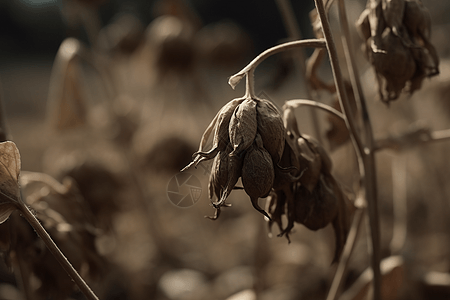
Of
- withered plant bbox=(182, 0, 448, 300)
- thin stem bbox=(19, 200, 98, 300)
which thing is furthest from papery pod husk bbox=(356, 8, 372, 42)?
thin stem bbox=(19, 200, 98, 300)

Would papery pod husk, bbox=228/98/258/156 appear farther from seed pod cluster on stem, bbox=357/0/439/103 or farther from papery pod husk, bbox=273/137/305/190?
seed pod cluster on stem, bbox=357/0/439/103

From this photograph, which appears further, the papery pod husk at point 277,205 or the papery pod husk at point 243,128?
the papery pod husk at point 277,205

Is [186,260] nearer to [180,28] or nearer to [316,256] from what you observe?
[316,256]

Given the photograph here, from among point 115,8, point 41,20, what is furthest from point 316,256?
point 41,20

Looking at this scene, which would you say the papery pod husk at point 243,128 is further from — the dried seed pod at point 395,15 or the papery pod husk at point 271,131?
the dried seed pod at point 395,15

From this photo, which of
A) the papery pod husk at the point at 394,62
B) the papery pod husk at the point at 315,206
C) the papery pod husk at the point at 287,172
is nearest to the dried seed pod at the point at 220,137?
the papery pod husk at the point at 287,172

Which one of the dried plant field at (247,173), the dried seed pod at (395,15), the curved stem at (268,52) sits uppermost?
the curved stem at (268,52)

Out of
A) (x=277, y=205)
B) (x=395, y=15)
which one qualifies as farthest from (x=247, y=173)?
(x=395, y=15)

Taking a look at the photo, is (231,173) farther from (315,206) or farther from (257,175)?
(315,206)
